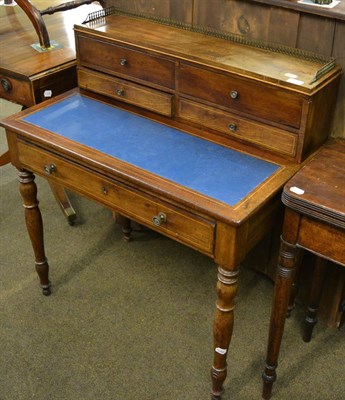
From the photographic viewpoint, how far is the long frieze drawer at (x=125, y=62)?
183 cm

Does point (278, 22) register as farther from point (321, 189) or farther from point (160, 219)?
point (160, 219)

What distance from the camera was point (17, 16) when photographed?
107 inches

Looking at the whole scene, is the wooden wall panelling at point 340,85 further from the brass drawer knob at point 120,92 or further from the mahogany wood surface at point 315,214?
the brass drawer knob at point 120,92

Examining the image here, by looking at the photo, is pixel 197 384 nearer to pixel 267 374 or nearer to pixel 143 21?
pixel 267 374

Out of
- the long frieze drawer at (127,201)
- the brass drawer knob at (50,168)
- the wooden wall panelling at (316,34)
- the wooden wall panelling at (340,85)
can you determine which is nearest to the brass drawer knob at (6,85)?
the long frieze drawer at (127,201)

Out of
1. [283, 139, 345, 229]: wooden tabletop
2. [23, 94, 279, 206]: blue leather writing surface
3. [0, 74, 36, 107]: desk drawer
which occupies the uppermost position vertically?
[283, 139, 345, 229]: wooden tabletop

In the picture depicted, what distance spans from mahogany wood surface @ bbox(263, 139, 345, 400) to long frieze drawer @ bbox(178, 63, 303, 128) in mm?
152

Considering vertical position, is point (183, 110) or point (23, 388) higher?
point (183, 110)

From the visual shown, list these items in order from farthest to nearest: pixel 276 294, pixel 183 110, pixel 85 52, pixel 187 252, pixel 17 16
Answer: pixel 17 16 → pixel 187 252 → pixel 85 52 → pixel 183 110 → pixel 276 294

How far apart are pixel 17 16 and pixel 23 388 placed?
167cm

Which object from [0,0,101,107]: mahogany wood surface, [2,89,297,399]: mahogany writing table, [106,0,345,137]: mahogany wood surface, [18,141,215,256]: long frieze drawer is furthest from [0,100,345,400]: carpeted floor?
[106,0,345,137]: mahogany wood surface

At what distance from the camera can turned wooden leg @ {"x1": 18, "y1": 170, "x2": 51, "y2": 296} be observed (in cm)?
201

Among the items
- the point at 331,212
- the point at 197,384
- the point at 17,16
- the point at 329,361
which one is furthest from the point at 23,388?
the point at 17,16

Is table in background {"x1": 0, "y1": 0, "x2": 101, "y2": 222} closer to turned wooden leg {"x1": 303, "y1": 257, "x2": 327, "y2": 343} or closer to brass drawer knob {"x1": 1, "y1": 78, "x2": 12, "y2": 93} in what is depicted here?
brass drawer knob {"x1": 1, "y1": 78, "x2": 12, "y2": 93}
